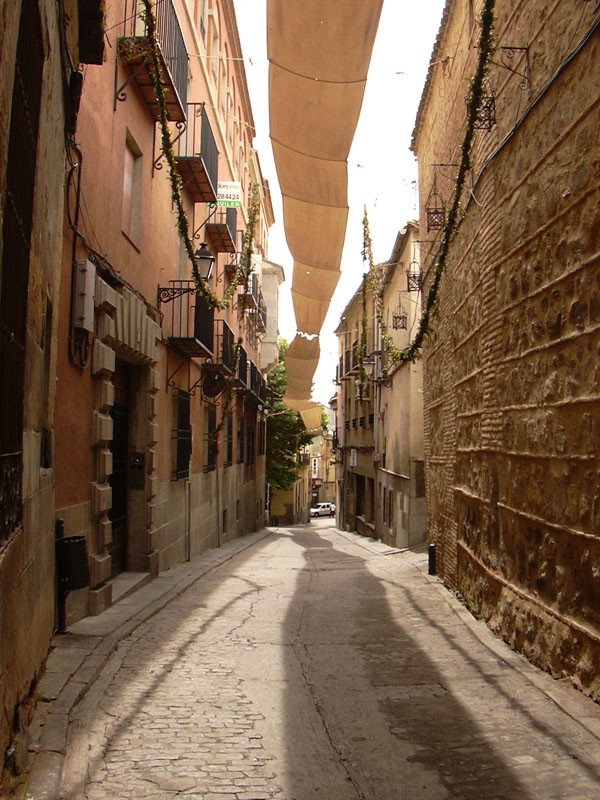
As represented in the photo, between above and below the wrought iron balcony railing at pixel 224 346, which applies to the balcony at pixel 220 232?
above

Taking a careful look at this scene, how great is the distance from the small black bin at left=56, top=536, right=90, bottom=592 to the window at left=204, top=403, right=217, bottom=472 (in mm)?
9693

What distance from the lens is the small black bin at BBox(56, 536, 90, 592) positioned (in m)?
6.43

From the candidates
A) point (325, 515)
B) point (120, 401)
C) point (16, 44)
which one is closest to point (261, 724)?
point (16, 44)

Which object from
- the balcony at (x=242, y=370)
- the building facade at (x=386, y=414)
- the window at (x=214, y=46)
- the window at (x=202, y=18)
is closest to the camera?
the window at (x=202, y=18)

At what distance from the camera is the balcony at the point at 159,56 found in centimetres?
906

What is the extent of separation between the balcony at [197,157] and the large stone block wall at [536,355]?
498 cm

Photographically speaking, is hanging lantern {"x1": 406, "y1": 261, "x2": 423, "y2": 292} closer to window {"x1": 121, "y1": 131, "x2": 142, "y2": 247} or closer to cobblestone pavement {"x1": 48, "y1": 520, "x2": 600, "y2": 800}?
window {"x1": 121, "y1": 131, "x2": 142, "y2": 247}

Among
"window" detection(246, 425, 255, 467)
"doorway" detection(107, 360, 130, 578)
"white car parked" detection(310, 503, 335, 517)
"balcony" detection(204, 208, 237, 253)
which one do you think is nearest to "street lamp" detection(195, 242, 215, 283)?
"doorway" detection(107, 360, 130, 578)

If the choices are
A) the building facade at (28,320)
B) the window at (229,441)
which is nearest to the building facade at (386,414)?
the window at (229,441)

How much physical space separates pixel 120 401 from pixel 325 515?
5091cm

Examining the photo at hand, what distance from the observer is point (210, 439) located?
16.6 meters

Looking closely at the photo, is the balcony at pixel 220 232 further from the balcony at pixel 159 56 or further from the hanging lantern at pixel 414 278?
the balcony at pixel 159 56

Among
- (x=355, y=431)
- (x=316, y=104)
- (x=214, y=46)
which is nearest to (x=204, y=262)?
(x=316, y=104)

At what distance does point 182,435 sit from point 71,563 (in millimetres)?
6816
